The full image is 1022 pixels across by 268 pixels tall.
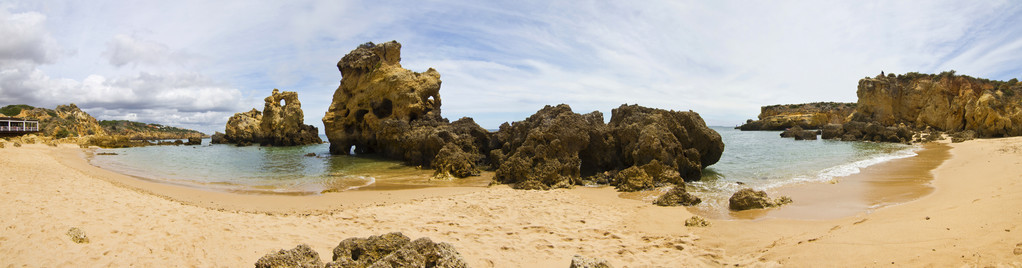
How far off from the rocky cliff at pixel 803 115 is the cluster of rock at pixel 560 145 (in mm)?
53195

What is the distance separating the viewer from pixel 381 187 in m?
12.8

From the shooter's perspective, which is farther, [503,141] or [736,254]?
[503,141]

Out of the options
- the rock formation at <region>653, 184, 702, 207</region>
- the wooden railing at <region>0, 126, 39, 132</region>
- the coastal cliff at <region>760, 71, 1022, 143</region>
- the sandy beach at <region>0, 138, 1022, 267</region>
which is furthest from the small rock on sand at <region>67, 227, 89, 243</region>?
the wooden railing at <region>0, 126, 39, 132</region>

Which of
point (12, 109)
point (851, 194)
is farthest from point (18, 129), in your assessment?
point (851, 194)

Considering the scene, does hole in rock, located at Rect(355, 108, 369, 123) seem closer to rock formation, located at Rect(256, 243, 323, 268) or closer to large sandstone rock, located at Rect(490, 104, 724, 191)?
large sandstone rock, located at Rect(490, 104, 724, 191)

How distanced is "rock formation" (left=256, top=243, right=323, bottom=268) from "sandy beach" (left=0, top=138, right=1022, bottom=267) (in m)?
1.16

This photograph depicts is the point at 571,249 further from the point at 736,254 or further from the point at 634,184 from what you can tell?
the point at 634,184

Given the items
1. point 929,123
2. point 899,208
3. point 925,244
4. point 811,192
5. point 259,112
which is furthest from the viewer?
point 259,112

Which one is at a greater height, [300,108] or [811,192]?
[300,108]

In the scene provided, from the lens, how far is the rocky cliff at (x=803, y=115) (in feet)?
208

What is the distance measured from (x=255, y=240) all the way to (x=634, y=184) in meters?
8.70

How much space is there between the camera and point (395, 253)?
3.79m

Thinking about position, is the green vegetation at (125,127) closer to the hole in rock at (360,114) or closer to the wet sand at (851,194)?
the hole in rock at (360,114)

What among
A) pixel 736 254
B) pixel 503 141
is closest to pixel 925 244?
pixel 736 254
